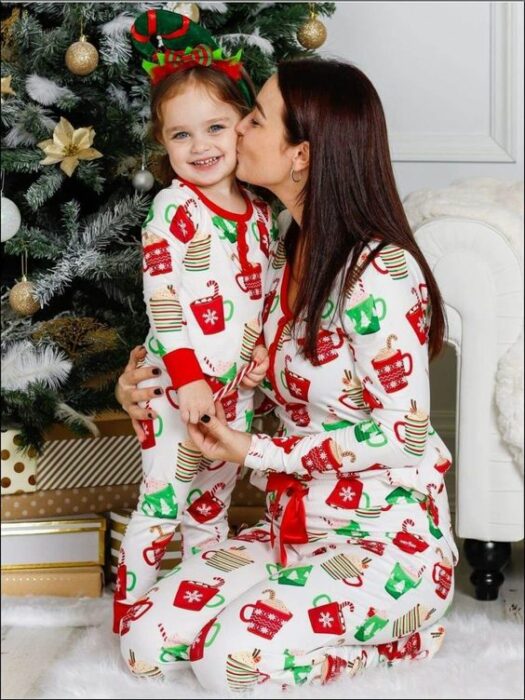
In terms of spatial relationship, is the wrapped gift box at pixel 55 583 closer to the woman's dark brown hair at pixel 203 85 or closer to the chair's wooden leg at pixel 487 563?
the chair's wooden leg at pixel 487 563

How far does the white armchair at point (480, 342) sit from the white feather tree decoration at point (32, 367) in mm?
696

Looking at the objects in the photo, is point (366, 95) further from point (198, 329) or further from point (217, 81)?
point (198, 329)

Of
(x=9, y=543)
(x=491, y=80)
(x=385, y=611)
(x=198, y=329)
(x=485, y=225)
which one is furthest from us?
(x=491, y=80)

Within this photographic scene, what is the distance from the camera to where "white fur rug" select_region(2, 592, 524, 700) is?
143cm

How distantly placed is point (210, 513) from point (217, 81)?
735mm

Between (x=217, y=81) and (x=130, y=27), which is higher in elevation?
(x=130, y=27)

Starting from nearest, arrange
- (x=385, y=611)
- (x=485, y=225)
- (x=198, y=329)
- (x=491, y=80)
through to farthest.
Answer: (x=385, y=611) → (x=198, y=329) → (x=485, y=225) → (x=491, y=80)

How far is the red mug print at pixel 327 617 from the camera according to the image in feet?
4.71

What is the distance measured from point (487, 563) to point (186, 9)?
3.77ft

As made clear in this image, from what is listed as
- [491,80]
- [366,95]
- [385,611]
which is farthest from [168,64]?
[491,80]

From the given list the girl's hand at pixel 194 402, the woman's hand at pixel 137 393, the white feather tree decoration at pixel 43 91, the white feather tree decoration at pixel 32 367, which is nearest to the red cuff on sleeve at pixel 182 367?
the girl's hand at pixel 194 402

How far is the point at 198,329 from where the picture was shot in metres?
1.63

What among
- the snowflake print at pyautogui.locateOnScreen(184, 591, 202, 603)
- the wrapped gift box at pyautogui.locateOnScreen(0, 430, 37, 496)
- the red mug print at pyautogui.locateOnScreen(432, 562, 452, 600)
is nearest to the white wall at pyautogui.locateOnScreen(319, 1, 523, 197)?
the wrapped gift box at pyautogui.locateOnScreen(0, 430, 37, 496)

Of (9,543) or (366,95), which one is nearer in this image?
(366,95)
